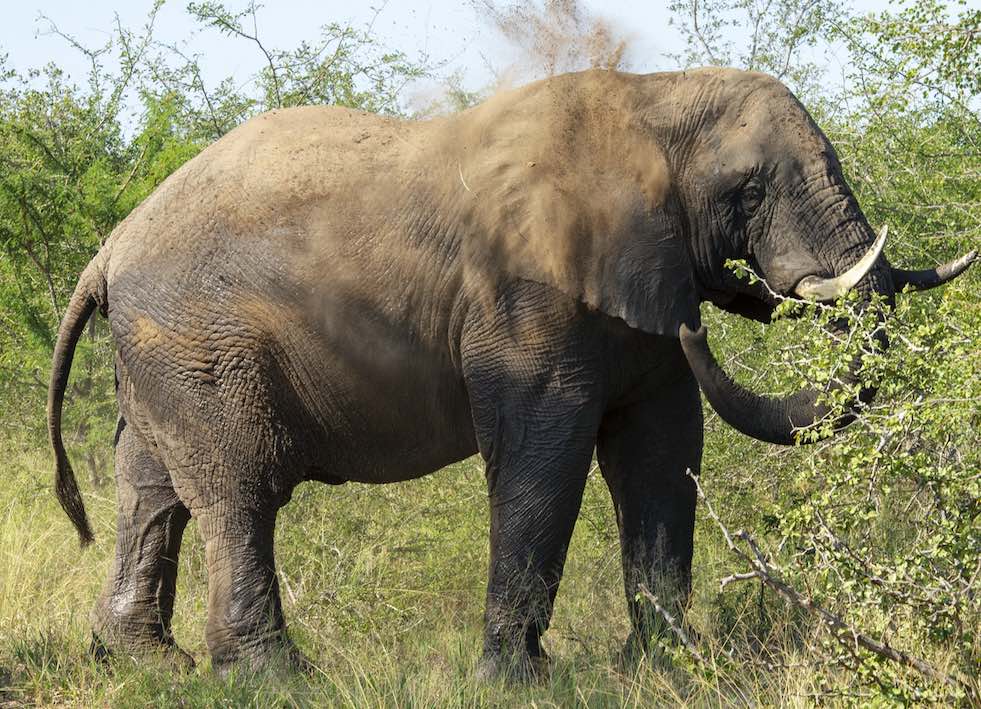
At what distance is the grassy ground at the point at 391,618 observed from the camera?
5.72m

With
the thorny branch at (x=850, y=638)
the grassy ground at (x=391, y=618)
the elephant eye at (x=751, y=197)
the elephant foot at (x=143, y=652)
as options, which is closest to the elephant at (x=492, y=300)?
the elephant eye at (x=751, y=197)

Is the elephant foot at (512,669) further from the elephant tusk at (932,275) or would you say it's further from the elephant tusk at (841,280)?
the elephant tusk at (932,275)

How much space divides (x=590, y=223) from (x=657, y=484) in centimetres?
133

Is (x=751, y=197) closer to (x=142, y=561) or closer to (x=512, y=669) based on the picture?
(x=512, y=669)

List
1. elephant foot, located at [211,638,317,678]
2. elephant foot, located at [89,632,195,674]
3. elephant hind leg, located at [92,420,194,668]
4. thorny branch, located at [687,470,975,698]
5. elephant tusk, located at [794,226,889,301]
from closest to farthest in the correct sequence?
thorny branch, located at [687,470,975,698], elephant tusk, located at [794,226,889,301], elephant foot, located at [211,638,317,678], elephant foot, located at [89,632,195,674], elephant hind leg, located at [92,420,194,668]

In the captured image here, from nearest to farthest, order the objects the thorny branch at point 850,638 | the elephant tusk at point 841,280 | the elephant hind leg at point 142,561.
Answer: the thorny branch at point 850,638
the elephant tusk at point 841,280
the elephant hind leg at point 142,561

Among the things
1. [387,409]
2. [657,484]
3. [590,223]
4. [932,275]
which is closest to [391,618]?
[387,409]

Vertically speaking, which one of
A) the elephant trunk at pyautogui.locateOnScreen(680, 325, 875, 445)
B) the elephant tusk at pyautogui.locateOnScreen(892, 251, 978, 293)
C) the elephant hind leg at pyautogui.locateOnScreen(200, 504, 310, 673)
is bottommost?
the elephant hind leg at pyautogui.locateOnScreen(200, 504, 310, 673)

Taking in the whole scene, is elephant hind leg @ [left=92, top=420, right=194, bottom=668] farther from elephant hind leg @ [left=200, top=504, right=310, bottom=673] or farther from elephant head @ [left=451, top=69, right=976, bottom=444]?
elephant head @ [left=451, top=69, right=976, bottom=444]

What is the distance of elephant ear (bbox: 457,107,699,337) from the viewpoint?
6176 millimetres

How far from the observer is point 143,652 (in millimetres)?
6961

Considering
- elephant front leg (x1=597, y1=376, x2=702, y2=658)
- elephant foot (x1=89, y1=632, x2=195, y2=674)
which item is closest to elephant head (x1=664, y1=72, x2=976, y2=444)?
elephant front leg (x1=597, y1=376, x2=702, y2=658)

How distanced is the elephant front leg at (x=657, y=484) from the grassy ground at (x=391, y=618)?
0.37m

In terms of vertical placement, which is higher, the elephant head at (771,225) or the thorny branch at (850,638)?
the elephant head at (771,225)
